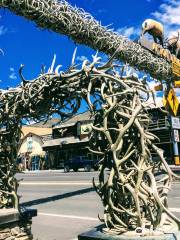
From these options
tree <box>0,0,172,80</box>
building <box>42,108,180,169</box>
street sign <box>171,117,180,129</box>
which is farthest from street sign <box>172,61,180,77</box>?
building <box>42,108,180,169</box>

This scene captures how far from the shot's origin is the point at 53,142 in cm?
5547

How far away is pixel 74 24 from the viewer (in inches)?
423

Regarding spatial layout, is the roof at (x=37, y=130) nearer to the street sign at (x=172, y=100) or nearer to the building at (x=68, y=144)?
the building at (x=68, y=144)

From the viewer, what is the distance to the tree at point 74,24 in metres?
9.37

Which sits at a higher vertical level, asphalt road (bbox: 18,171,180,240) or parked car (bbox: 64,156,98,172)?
parked car (bbox: 64,156,98,172)

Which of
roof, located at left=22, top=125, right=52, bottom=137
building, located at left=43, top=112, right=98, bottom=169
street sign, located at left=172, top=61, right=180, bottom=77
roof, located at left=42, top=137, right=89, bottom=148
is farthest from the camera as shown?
roof, located at left=22, top=125, right=52, bottom=137

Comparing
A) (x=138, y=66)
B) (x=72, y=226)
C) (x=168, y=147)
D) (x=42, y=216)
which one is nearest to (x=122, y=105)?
(x=72, y=226)

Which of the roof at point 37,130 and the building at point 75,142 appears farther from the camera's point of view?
the roof at point 37,130

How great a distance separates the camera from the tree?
9367 mm

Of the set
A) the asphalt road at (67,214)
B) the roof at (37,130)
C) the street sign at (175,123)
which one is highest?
the roof at (37,130)

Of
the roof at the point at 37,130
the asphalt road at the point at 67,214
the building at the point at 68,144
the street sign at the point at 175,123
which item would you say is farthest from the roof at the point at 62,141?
the asphalt road at the point at 67,214

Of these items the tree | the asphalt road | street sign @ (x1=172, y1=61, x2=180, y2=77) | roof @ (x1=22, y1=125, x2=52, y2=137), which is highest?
roof @ (x1=22, y1=125, x2=52, y2=137)

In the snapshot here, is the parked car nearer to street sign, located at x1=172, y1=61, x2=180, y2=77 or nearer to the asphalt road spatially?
street sign, located at x1=172, y1=61, x2=180, y2=77

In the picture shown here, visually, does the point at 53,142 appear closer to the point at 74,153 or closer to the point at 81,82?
the point at 74,153
